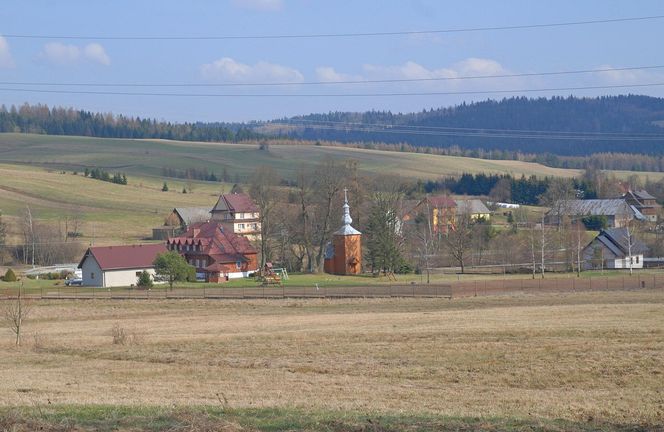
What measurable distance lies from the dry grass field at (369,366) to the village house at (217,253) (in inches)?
1010

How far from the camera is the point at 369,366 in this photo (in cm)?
2638

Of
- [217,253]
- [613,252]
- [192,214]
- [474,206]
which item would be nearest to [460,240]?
[613,252]

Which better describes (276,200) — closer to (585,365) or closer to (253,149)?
(585,365)

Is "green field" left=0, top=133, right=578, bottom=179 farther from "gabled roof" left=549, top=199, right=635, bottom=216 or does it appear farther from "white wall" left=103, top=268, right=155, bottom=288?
"white wall" left=103, top=268, right=155, bottom=288

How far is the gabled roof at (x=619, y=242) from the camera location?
81.2 metres

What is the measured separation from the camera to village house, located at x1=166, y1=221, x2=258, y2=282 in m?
72.4

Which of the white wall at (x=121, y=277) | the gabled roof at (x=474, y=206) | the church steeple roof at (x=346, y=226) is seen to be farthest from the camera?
the gabled roof at (x=474, y=206)

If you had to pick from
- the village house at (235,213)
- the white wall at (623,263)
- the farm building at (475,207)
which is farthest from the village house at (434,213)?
the village house at (235,213)

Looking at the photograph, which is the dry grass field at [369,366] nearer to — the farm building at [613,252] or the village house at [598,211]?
the farm building at [613,252]

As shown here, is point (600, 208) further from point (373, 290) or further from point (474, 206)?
point (373, 290)

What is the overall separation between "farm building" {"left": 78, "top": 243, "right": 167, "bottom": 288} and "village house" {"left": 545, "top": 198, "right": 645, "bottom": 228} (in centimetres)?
4471

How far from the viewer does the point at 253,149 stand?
19812cm

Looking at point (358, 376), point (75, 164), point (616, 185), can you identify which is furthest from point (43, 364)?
point (75, 164)

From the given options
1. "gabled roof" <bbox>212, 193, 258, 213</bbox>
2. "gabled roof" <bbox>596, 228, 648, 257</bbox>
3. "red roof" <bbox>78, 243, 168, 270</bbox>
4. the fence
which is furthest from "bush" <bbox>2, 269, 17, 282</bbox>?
"gabled roof" <bbox>596, 228, 648, 257</bbox>
